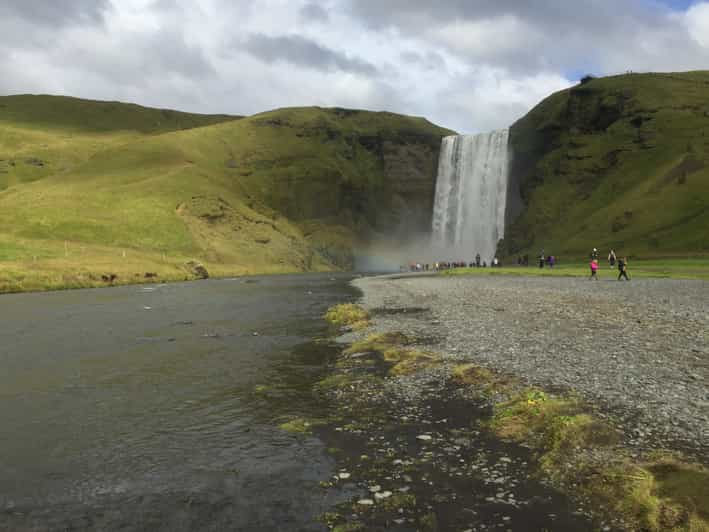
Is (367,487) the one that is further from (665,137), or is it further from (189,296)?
(665,137)

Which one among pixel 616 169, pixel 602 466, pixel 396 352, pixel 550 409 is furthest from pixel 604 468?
pixel 616 169

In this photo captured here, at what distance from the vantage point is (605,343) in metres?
18.2

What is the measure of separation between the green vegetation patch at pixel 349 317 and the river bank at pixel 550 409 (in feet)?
10.2

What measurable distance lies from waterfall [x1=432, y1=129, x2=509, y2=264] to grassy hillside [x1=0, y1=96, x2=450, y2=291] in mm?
31653

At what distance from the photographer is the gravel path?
35.7ft

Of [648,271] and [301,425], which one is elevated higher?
[648,271]

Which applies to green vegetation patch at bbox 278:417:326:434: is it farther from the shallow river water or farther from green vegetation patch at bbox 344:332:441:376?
green vegetation patch at bbox 344:332:441:376

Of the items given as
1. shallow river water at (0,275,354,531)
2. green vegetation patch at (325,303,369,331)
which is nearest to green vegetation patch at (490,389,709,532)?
shallow river water at (0,275,354,531)

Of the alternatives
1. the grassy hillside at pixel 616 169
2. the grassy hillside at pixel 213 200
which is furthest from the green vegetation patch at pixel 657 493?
the grassy hillside at pixel 616 169

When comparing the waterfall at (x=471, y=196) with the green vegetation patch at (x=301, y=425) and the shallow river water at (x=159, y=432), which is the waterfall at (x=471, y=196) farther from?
the green vegetation patch at (x=301, y=425)

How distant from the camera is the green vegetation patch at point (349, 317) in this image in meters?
27.5

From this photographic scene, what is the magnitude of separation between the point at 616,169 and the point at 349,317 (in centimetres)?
9930

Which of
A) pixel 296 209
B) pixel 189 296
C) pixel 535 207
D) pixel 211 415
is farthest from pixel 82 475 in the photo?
pixel 296 209

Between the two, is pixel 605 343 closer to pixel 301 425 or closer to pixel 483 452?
pixel 483 452
